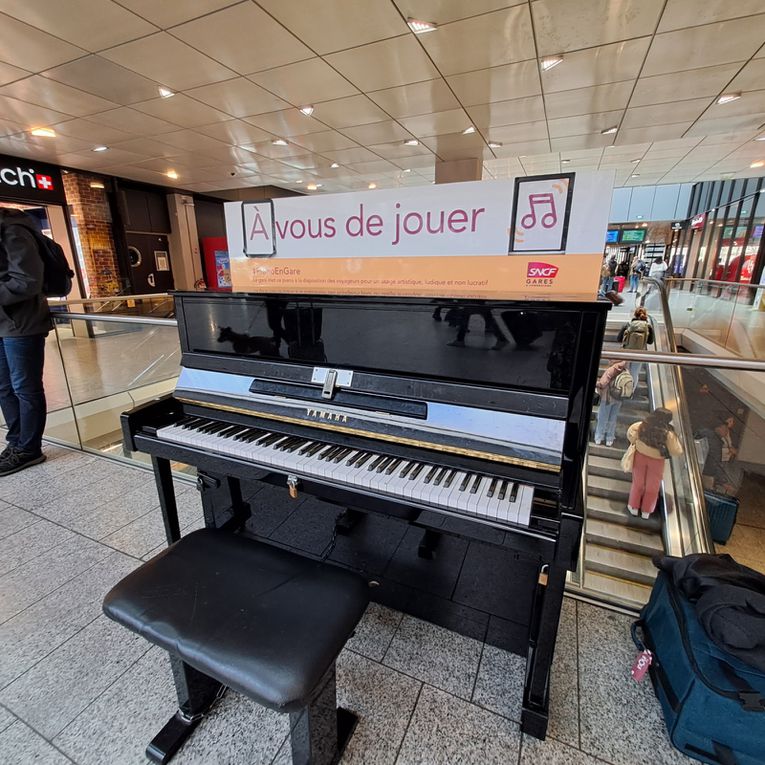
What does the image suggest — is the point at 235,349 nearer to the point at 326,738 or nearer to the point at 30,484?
the point at 326,738

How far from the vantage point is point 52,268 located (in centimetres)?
259

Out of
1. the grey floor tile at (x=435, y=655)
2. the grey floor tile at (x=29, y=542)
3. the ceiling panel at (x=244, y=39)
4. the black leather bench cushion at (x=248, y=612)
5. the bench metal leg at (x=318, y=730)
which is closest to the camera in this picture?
the black leather bench cushion at (x=248, y=612)

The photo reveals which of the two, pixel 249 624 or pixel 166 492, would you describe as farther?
pixel 166 492

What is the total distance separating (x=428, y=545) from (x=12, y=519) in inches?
94.2

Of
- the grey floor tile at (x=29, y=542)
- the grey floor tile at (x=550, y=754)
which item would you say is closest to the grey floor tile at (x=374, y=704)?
the grey floor tile at (x=550, y=754)

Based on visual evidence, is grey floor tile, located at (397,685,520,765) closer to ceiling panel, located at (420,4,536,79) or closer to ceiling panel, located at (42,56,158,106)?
ceiling panel, located at (420,4,536,79)

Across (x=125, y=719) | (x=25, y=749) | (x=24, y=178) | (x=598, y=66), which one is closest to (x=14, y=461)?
(x=25, y=749)

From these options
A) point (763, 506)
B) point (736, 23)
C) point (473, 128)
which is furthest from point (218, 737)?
point (473, 128)

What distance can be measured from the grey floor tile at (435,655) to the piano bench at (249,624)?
0.91ft

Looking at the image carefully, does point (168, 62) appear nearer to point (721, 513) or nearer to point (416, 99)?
point (416, 99)

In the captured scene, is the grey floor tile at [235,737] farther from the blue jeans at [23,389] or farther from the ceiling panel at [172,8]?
the ceiling panel at [172,8]

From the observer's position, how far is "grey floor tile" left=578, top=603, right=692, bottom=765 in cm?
119

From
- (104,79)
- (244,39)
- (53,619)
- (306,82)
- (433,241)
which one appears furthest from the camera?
(306,82)

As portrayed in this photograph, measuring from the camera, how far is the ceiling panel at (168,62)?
3051mm
